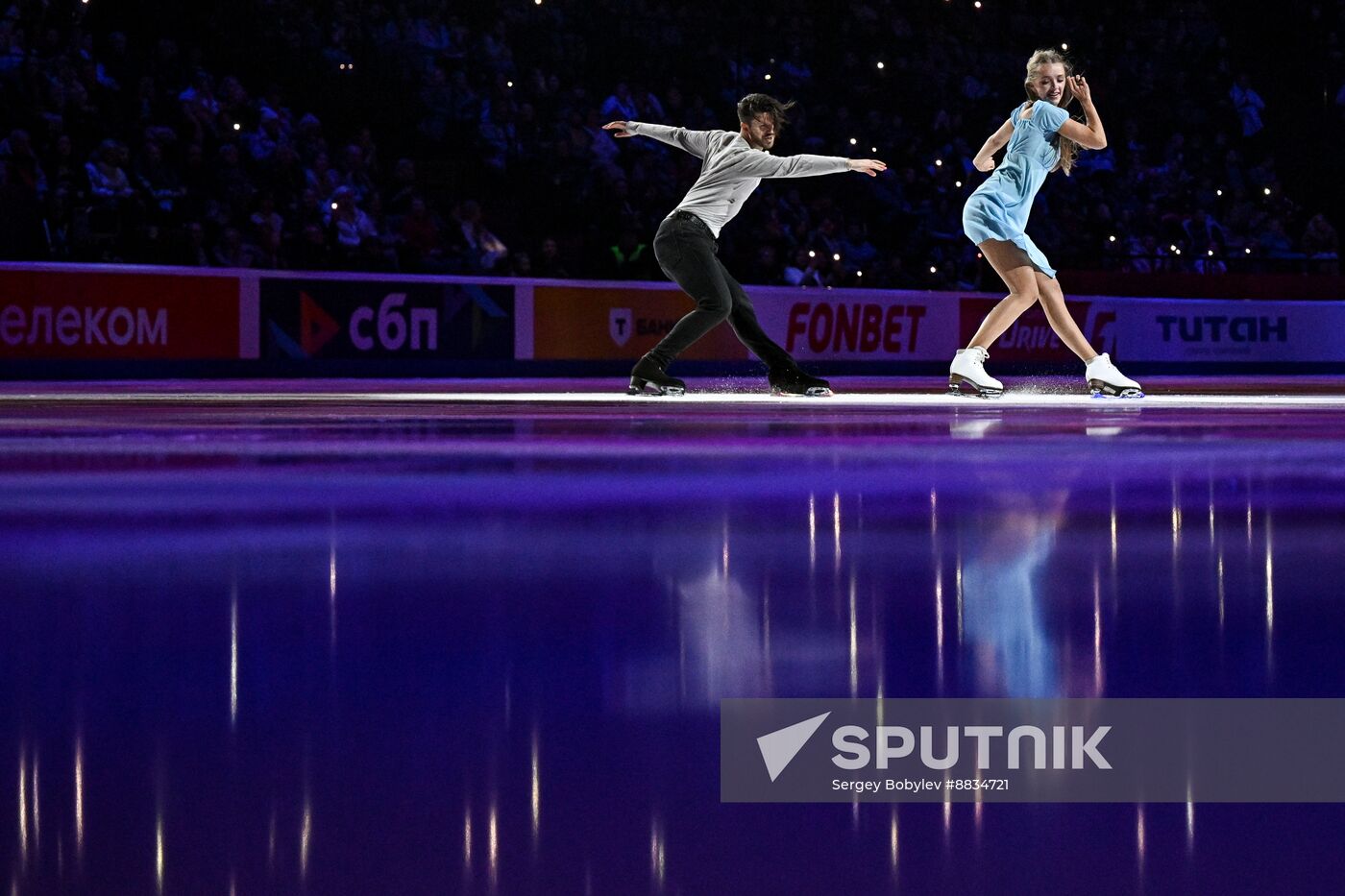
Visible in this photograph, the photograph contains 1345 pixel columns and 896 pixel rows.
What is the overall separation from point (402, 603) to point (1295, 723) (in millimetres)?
1143

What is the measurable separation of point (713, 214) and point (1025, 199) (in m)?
1.62

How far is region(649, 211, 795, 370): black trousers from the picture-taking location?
8867mm

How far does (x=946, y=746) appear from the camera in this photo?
1396 millimetres

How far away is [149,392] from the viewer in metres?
10.5

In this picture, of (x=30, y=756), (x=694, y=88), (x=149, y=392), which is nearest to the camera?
(x=30, y=756)

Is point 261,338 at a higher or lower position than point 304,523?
higher

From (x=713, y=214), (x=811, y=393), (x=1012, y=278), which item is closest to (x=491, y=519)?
(x=713, y=214)

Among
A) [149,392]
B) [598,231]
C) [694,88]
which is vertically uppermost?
[694,88]

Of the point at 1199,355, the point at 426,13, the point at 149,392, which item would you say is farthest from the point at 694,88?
the point at 149,392

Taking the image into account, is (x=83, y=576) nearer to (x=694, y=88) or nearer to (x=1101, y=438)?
(x=1101, y=438)

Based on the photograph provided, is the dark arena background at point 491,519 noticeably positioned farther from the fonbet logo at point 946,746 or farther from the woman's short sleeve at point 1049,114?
the woman's short sleeve at point 1049,114

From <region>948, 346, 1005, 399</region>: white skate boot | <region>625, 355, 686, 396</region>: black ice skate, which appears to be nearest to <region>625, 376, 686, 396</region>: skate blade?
<region>625, 355, 686, 396</region>: black ice skate

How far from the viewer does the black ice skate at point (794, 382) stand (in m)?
9.56

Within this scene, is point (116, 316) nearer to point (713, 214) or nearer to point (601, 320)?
point (601, 320)
